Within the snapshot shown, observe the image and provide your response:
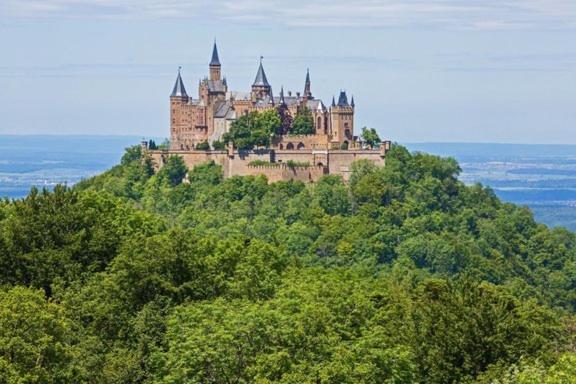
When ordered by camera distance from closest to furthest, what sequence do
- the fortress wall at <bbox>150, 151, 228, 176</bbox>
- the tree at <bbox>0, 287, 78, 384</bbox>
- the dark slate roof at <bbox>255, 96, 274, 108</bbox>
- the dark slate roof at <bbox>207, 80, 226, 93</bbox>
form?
1. the tree at <bbox>0, 287, 78, 384</bbox>
2. the fortress wall at <bbox>150, 151, 228, 176</bbox>
3. the dark slate roof at <bbox>255, 96, 274, 108</bbox>
4. the dark slate roof at <bbox>207, 80, 226, 93</bbox>

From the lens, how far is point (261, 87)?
144000 millimetres

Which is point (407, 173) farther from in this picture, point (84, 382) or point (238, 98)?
point (84, 382)

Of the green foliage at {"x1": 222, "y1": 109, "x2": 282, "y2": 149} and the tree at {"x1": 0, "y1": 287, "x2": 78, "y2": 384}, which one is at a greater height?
the green foliage at {"x1": 222, "y1": 109, "x2": 282, "y2": 149}

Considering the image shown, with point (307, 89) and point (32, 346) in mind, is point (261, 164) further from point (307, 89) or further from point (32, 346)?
point (32, 346)

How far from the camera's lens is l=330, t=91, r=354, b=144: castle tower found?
137 metres

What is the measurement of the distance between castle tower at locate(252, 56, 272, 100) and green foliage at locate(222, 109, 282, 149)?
6884 mm

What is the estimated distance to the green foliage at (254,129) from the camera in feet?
440

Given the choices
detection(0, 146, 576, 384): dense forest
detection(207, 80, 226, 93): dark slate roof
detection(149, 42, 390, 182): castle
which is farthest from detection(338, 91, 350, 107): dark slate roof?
detection(0, 146, 576, 384): dense forest

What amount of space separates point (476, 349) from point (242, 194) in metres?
75.8

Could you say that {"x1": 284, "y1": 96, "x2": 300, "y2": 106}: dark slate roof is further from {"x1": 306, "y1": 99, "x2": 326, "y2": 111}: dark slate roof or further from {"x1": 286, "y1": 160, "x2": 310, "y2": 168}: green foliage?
{"x1": 286, "y1": 160, "x2": 310, "y2": 168}: green foliage

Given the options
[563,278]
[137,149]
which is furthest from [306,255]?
[137,149]

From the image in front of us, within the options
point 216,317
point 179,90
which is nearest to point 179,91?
point 179,90

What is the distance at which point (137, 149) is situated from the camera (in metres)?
147

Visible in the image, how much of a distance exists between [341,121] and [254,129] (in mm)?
7528
